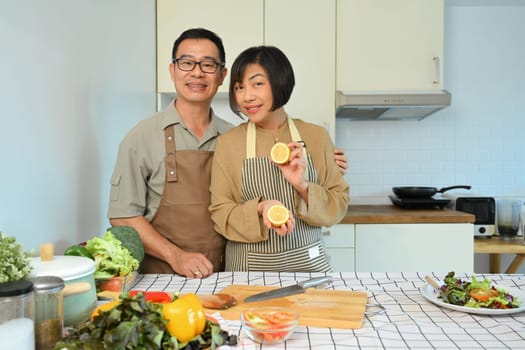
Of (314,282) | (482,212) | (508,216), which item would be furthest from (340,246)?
(314,282)

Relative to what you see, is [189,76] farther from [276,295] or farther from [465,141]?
[465,141]

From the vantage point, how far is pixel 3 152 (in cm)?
136

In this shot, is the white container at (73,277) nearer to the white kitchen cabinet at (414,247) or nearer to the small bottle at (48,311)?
the small bottle at (48,311)

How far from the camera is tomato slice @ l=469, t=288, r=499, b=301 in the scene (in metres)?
1.23

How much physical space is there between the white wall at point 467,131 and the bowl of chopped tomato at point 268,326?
265 centimetres

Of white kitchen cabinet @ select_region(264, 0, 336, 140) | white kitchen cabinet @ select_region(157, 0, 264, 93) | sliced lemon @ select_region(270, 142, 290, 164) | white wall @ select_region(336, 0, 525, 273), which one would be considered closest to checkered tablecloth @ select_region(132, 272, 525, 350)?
sliced lemon @ select_region(270, 142, 290, 164)

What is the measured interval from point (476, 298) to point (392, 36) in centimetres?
236

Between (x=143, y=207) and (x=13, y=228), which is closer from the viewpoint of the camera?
(x=13, y=228)

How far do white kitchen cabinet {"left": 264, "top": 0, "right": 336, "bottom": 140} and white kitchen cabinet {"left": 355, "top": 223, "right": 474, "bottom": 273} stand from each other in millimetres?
716

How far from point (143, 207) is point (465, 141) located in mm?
2549

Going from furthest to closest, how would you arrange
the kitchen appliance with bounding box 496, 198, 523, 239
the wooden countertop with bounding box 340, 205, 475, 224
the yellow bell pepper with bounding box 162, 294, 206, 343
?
the kitchen appliance with bounding box 496, 198, 523, 239, the wooden countertop with bounding box 340, 205, 475, 224, the yellow bell pepper with bounding box 162, 294, 206, 343

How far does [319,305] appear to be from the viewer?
1.23 meters

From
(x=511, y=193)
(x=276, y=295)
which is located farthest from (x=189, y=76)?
(x=511, y=193)

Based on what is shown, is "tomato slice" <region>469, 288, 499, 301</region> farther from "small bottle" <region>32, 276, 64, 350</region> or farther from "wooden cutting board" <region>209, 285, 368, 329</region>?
"small bottle" <region>32, 276, 64, 350</region>
